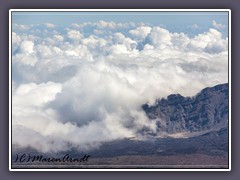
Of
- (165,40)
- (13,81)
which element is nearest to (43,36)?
(13,81)

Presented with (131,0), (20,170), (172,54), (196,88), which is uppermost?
(131,0)

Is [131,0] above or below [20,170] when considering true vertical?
above

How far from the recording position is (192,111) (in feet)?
24.3

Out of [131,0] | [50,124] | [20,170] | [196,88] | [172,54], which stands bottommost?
[20,170]

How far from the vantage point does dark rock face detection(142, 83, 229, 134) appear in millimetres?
7336

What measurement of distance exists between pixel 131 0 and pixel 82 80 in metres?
1.32

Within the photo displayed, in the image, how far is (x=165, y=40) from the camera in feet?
24.5

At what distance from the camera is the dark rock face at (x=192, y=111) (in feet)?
24.1

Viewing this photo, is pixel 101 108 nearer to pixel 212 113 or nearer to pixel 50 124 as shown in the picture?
pixel 50 124

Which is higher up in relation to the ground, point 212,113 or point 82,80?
point 82,80

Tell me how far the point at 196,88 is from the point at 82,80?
161cm
